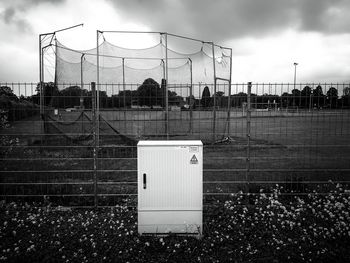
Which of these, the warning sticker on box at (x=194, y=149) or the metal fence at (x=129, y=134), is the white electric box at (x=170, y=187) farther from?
the metal fence at (x=129, y=134)

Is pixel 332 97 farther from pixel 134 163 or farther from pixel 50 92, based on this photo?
pixel 50 92

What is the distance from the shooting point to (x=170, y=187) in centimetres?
421

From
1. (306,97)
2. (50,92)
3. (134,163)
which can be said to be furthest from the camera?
(50,92)

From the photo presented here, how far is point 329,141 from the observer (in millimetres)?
11953

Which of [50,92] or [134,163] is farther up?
[50,92]

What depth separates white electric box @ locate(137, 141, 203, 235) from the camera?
4176mm

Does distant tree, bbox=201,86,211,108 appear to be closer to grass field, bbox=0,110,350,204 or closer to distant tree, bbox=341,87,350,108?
grass field, bbox=0,110,350,204

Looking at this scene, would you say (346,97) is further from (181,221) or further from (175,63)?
(175,63)

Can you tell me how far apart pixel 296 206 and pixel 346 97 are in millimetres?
2326

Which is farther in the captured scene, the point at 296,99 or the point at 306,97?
the point at 296,99

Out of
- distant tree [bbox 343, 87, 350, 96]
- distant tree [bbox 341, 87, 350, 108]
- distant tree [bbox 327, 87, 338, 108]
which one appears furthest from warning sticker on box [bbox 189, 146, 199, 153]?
distant tree [bbox 343, 87, 350, 96]

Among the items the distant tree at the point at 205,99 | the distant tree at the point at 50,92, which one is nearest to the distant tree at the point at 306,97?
the distant tree at the point at 205,99

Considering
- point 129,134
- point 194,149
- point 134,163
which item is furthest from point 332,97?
point 134,163

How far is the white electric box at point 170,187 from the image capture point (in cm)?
418
